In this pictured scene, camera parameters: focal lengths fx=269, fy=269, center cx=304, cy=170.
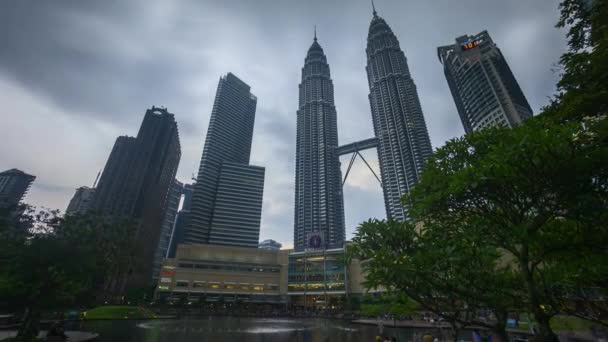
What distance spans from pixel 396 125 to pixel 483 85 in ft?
157

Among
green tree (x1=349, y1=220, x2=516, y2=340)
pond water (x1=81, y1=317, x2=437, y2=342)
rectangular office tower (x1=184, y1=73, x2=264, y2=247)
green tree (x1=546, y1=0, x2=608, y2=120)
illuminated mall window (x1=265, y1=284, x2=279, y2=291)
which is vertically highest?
rectangular office tower (x1=184, y1=73, x2=264, y2=247)

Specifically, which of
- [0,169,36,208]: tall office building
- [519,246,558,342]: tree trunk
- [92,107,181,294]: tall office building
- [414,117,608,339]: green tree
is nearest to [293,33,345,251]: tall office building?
[92,107,181,294]: tall office building

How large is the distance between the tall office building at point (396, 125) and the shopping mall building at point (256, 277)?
2034 inches

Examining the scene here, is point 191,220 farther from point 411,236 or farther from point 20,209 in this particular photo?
point 411,236

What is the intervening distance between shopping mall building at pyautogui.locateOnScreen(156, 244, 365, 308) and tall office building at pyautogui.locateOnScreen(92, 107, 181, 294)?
26.5 m

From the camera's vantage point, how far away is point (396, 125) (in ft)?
514

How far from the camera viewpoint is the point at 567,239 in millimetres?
8070

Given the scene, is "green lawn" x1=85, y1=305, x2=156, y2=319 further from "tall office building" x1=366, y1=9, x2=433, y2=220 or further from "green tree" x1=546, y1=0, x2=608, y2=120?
"tall office building" x1=366, y1=9, x2=433, y2=220

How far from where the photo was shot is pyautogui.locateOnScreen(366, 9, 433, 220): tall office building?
146 meters

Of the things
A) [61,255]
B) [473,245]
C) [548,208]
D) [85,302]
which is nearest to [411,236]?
[473,245]

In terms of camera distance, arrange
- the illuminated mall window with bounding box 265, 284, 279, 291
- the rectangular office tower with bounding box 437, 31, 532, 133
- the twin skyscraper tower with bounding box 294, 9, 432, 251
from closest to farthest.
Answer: the illuminated mall window with bounding box 265, 284, 279, 291 → the rectangular office tower with bounding box 437, 31, 532, 133 → the twin skyscraper tower with bounding box 294, 9, 432, 251

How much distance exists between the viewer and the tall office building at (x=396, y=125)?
145750mm

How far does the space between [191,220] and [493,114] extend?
158m

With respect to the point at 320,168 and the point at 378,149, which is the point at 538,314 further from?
the point at 320,168
